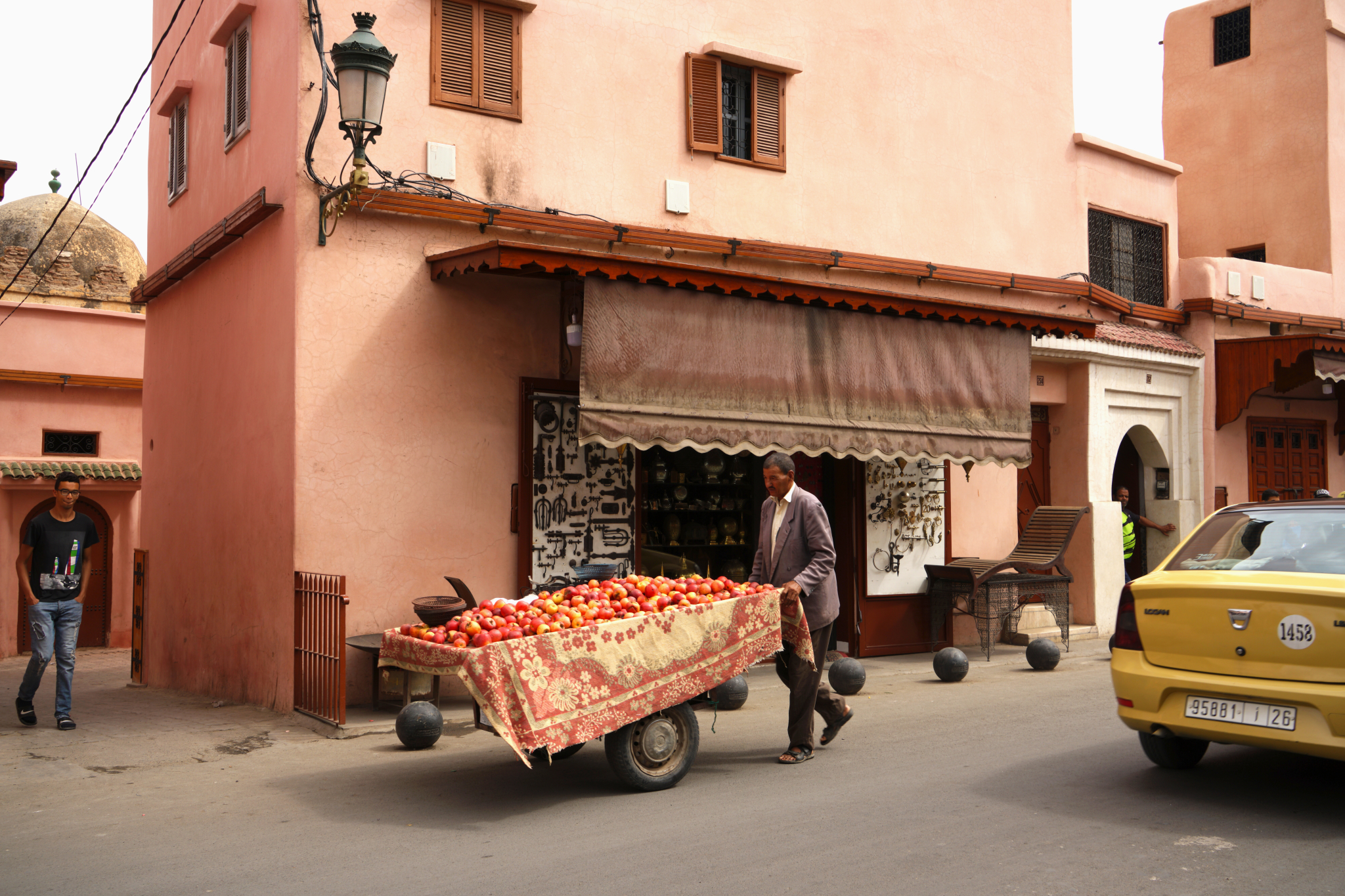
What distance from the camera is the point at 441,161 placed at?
1001 centimetres

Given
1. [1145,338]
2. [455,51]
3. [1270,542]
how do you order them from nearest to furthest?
[1270,542] → [455,51] → [1145,338]

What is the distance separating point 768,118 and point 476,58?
345cm

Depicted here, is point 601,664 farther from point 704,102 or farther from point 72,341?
point 72,341

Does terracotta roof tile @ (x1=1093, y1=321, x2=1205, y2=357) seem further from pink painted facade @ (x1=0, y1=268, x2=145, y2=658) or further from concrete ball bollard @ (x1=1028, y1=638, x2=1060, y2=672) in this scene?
pink painted facade @ (x1=0, y1=268, x2=145, y2=658)

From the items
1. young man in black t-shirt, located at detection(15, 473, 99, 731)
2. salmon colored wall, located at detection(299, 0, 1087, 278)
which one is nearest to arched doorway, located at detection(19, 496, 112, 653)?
young man in black t-shirt, located at detection(15, 473, 99, 731)

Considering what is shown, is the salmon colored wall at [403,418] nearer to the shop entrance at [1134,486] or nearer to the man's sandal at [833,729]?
the man's sandal at [833,729]

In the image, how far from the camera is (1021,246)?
14273mm

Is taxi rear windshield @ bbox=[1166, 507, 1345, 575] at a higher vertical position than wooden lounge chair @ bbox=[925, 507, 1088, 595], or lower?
higher

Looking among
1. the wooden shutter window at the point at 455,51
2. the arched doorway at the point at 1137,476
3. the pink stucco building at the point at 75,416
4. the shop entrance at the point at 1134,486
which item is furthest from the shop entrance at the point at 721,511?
the pink stucco building at the point at 75,416

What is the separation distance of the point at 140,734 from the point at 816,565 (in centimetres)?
571

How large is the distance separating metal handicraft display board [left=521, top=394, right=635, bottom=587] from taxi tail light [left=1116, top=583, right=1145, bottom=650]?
17.5ft

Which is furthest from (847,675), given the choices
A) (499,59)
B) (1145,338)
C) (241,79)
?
(1145,338)

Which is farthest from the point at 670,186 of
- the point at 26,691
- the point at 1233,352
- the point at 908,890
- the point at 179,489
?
the point at 1233,352

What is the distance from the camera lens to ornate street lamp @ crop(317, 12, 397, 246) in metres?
8.38
